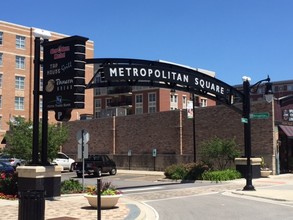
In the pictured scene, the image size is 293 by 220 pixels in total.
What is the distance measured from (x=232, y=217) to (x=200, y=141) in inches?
944

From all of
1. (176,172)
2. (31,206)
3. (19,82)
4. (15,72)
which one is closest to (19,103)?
(19,82)

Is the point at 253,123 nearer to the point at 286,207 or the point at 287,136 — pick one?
the point at 287,136

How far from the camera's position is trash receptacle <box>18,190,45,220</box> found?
31.0 feet

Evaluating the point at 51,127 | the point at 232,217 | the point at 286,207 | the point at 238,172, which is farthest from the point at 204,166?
the point at 232,217

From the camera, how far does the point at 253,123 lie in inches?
1294

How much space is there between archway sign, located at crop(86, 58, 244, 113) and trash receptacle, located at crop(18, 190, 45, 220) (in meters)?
10.9

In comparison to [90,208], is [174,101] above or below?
above

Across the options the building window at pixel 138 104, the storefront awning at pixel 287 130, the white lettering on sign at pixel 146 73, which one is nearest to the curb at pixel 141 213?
the white lettering on sign at pixel 146 73

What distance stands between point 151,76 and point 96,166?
13.1m

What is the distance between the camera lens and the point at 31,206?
9.48m

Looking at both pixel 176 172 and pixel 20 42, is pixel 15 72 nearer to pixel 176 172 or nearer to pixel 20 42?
pixel 20 42

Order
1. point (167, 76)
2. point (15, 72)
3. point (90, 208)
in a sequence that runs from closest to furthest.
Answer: point (90, 208), point (167, 76), point (15, 72)

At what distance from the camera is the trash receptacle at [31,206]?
9.46 m

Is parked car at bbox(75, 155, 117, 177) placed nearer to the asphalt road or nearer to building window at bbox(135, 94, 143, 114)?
the asphalt road
